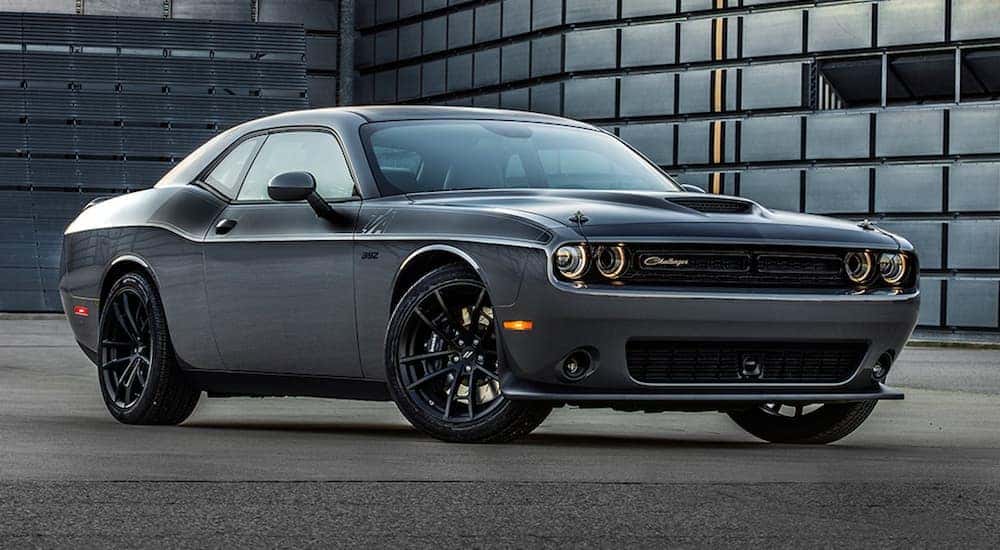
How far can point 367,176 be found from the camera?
8250 mm

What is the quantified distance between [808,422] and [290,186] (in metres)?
2.50

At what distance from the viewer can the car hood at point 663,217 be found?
7.24 meters

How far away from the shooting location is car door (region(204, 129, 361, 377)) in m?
8.04

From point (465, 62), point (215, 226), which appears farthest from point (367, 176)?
point (465, 62)

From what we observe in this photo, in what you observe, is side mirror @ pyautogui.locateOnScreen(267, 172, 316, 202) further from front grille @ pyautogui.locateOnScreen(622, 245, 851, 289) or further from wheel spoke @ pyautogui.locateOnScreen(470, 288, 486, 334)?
front grille @ pyautogui.locateOnScreen(622, 245, 851, 289)

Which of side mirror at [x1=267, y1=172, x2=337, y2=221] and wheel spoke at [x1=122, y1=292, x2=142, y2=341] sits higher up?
side mirror at [x1=267, y1=172, x2=337, y2=221]

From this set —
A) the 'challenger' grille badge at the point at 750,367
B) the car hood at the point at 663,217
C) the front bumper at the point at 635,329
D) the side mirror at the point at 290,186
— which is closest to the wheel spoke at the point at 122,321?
the side mirror at the point at 290,186

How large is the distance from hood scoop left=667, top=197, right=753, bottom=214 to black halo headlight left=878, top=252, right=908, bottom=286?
23.1 inches

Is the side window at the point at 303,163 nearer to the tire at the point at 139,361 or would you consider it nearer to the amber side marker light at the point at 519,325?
the tire at the point at 139,361

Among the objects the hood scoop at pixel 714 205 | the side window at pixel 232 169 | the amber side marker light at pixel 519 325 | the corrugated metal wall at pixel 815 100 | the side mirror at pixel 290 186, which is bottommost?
the amber side marker light at pixel 519 325

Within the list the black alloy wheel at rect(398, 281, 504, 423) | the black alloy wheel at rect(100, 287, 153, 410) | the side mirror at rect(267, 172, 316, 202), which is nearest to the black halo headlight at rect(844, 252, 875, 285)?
the black alloy wheel at rect(398, 281, 504, 423)

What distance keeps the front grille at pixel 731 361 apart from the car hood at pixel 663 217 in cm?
41

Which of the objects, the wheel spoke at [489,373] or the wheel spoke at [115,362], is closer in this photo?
the wheel spoke at [489,373]

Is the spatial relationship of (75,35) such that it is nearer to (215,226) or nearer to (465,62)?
(465,62)
